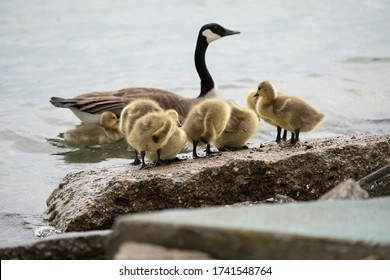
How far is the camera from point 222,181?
6.16m

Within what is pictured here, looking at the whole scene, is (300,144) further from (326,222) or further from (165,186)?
(326,222)

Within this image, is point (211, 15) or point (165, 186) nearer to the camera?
point (165, 186)

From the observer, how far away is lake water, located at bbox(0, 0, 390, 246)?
1054cm

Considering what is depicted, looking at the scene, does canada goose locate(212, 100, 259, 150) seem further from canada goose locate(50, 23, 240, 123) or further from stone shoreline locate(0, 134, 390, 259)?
canada goose locate(50, 23, 240, 123)

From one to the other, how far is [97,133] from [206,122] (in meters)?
4.04

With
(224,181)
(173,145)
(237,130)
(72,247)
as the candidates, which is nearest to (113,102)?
(237,130)

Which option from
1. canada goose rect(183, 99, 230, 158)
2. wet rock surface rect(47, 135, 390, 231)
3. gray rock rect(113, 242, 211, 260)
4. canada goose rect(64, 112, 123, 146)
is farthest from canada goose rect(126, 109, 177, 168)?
canada goose rect(64, 112, 123, 146)

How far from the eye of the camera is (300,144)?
6.77 meters

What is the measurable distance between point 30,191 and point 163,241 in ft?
18.5

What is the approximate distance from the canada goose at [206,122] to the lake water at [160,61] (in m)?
1.80

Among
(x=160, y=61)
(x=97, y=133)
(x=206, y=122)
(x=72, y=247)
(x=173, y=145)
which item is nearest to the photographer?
(x=72, y=247)

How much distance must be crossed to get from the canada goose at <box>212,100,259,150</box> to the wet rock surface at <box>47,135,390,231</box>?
58 centimetres

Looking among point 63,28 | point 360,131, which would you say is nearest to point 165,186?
point 360,131

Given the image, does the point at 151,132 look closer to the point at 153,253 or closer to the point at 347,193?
the point at 347,193
